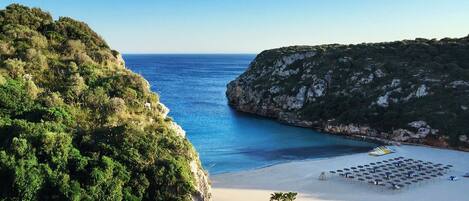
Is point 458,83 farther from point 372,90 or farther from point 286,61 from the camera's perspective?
point 286,61

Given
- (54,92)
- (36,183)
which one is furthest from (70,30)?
(36,183)

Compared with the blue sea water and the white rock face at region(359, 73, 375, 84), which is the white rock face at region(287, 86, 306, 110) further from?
the white rock face at region(359, 73, 375, 84)

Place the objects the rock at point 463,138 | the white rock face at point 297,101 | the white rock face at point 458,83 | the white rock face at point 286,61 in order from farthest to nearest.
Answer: the white rock face at point 286,61
the white rock face at point 297,101
the white rock face at point 458,83
the rock at point 463,138

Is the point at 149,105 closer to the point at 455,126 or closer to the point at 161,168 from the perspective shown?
the point at 161,168

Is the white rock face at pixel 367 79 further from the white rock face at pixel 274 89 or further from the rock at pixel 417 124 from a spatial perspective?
the rock at pixel 417 124

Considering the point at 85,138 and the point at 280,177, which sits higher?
the point at 85,138

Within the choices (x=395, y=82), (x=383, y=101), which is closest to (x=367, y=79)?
(x=395, y=82)

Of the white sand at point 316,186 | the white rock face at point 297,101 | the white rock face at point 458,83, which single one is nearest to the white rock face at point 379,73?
the white rock face at point 458,83
